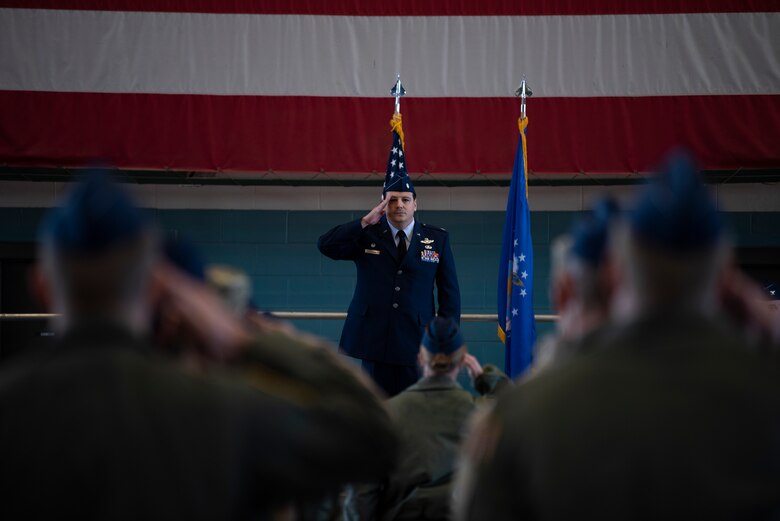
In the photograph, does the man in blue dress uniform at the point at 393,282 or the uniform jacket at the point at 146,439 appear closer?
the uniform jacket at the point at 146,439

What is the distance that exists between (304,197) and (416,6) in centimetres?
150

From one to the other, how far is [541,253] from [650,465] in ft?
17.6

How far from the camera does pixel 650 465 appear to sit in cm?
88

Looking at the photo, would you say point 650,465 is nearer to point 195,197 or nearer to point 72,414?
point 72,414

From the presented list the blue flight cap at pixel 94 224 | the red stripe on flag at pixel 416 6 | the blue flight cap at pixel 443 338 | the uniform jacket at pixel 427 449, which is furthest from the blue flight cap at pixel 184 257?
the red stripe on flag at pixel 416 6

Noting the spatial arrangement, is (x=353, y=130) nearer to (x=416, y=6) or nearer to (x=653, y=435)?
(x=416, y=6)

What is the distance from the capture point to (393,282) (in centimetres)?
383

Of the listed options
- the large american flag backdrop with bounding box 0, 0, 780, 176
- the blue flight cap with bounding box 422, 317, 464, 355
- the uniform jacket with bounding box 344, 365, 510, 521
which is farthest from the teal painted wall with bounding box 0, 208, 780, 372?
the uniform jacket with bounding box 344, 365, 510, 521

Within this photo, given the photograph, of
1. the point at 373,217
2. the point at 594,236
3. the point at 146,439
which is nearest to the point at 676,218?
the point at 594,236

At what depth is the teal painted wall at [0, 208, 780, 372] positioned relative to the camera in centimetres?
618

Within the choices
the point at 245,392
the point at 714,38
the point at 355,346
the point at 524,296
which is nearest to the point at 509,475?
the point at 245,392

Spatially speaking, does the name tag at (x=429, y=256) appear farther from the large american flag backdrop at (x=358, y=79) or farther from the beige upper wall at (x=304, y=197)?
the beige upper wall at (x=304, y=197)

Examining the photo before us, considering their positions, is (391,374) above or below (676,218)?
below

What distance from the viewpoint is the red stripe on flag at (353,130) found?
5.45 metres
